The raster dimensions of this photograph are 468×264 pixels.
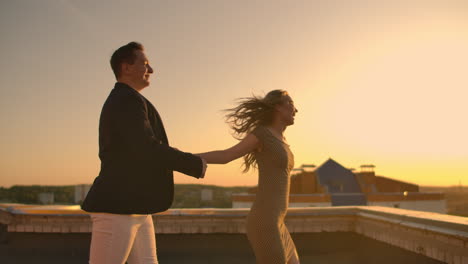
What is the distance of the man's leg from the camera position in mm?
2248

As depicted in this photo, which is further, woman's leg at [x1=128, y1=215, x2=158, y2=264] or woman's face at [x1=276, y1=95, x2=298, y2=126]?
woman's face at [x1=276, y1=95, x2=298, y2=126]

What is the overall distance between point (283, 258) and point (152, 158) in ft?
4.26

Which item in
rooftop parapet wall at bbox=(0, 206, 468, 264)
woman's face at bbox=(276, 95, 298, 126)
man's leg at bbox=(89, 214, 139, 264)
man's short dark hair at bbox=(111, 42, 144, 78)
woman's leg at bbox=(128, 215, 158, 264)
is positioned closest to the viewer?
man's leg at bbox=(89, 214, 139, 264)

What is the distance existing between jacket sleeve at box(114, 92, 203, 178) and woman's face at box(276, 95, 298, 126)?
1212 millimetres

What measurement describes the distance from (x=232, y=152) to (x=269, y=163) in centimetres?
30

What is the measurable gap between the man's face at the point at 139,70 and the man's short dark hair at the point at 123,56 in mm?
27

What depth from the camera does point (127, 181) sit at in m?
2.28

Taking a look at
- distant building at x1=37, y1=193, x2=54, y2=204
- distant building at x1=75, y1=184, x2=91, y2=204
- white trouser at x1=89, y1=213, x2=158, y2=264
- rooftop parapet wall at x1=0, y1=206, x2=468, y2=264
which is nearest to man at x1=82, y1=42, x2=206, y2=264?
white trouser at x1=89, y1=213, x2=158, y2=264

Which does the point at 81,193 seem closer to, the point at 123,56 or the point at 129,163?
the point at 123,56

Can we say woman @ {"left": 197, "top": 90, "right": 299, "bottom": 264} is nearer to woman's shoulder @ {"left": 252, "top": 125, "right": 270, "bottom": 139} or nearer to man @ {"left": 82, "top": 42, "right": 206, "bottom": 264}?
woman's shoulder @ {"left": 252, "top": 125, "right": 270, "bottom": 139}

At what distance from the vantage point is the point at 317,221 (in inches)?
216

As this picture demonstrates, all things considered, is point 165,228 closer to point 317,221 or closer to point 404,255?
point 317,221

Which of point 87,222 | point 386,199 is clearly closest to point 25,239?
point 87,222

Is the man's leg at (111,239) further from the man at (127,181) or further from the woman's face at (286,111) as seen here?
the woman's face at (286,111)
